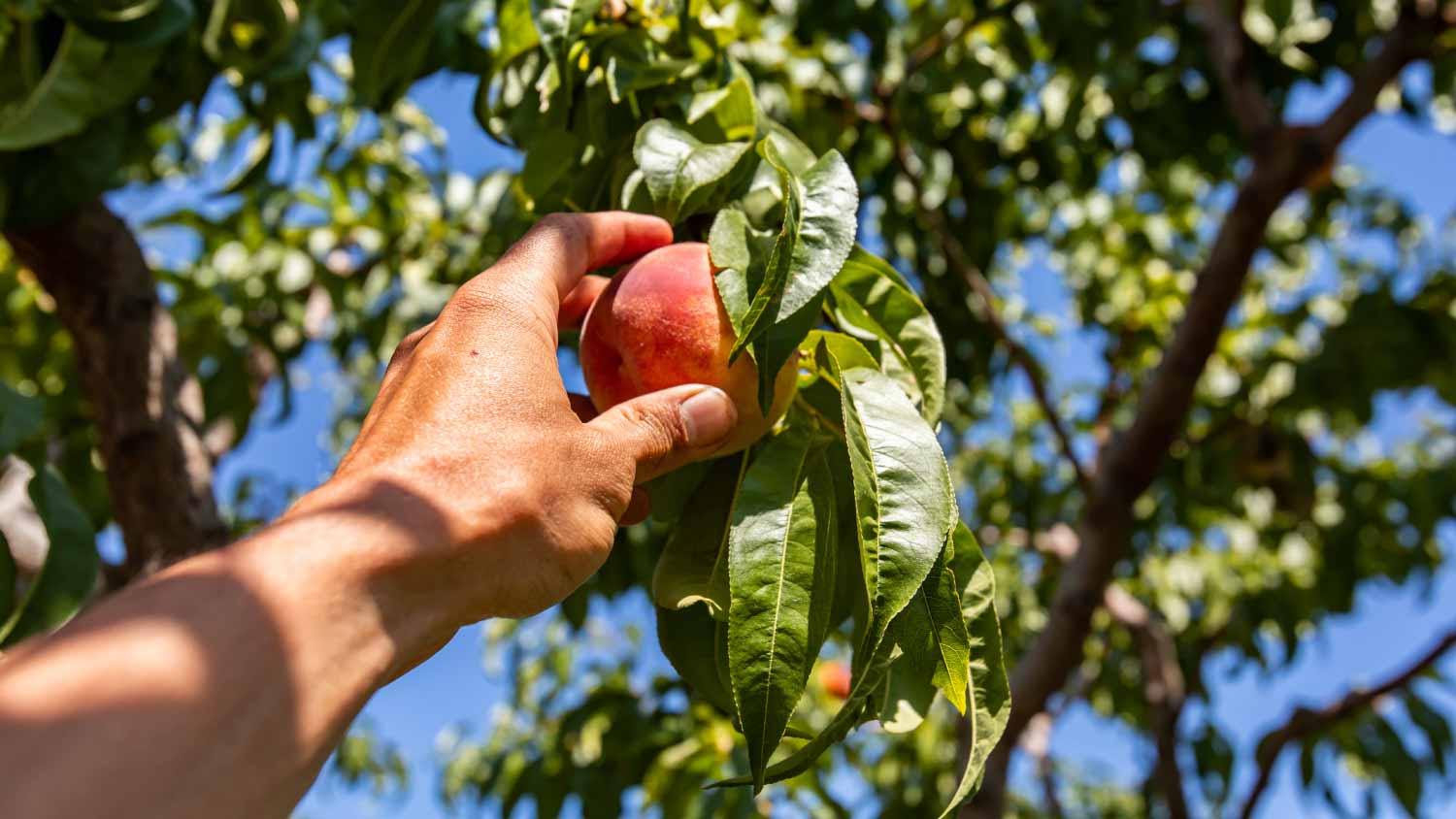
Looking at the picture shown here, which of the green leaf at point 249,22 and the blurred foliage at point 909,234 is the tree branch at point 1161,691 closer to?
the blurred foliage at point 909,234

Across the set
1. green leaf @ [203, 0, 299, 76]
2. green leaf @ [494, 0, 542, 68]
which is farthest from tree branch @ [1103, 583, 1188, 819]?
green leaf @ [203, 0, 299, 76]

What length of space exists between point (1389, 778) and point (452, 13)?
234 centimetres

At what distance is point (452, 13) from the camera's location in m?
1.44

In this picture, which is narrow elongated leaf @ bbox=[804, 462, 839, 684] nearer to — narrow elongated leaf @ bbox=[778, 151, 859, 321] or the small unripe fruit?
narrow elongated leaf @ bbox=[778, 151, 859, 321]

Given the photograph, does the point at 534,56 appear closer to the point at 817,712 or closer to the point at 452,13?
the point at 452,13

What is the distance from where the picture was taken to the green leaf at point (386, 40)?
1348mm

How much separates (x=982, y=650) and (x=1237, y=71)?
2020mm

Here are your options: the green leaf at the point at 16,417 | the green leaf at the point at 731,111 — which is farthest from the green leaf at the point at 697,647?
the green leaf at the point at 16,417

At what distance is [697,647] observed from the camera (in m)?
0.88

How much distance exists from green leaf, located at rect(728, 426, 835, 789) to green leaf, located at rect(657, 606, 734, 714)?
0.11 metres

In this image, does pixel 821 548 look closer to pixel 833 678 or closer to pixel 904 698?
pixel 904 698

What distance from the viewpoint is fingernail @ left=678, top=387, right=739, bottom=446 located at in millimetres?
827

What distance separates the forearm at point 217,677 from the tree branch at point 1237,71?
2.21m

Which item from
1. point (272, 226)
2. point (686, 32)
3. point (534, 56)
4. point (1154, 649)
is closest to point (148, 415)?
point (272, 226)
